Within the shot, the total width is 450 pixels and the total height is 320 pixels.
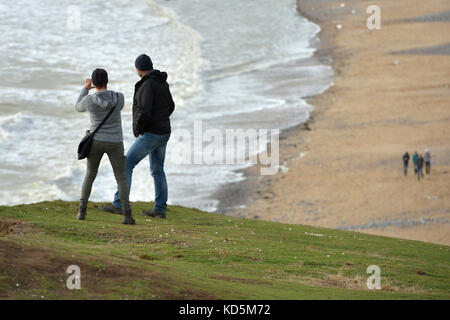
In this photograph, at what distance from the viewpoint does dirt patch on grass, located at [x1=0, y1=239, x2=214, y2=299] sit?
8461 mm

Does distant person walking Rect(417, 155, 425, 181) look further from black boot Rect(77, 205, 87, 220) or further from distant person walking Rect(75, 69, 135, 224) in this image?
distant person walking Rect(75, 69, 135, 224)

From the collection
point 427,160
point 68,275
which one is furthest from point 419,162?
point 68,275

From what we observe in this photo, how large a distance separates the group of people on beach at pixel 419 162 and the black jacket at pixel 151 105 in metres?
24.4

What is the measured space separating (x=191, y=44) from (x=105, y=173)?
36713 mm

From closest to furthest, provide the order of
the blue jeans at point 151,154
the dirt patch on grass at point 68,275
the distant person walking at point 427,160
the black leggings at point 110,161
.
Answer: the dirt patch on grass at point 68,275 → the black leggings at point 110,161 → the blue jeans at point 151,154 → the distant person walking at point 427,160

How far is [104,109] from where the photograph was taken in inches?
505

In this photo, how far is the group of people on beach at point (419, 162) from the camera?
3669 centimetres

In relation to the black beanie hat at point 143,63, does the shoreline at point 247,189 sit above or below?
below

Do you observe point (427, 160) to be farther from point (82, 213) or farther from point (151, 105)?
point (82, 213)

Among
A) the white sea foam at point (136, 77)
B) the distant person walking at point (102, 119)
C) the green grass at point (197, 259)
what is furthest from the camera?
the white sea foam at point (136, 77)

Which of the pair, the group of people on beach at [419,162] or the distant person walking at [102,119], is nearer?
the distant person walking at [102,119]

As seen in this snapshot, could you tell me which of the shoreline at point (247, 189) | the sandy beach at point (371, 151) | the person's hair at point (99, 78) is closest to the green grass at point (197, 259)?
the person's hair at point (99, 78)

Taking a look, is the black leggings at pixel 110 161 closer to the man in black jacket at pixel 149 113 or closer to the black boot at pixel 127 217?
the man in black jacket at pixel 149 113
